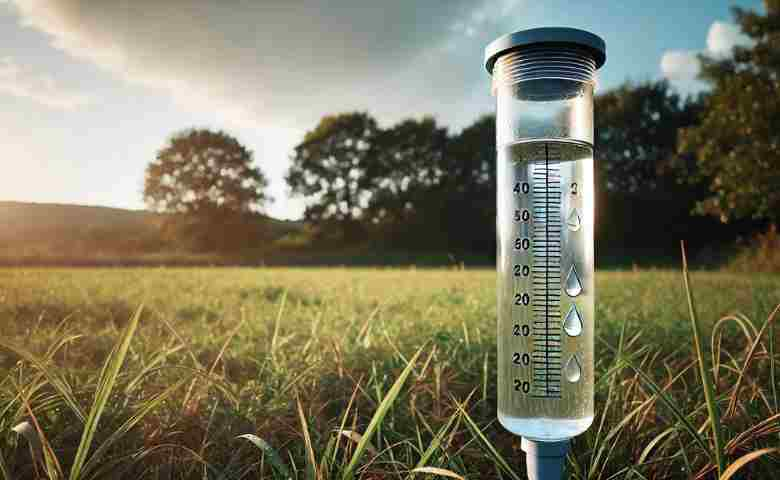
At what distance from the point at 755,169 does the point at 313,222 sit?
20.7 metres

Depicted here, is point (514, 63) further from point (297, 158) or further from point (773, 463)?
point (297, 158)

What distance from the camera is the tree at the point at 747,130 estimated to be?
1466 cm

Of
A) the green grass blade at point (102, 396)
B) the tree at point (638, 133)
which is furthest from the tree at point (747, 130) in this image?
→ the green grass blade at point (102, 396)

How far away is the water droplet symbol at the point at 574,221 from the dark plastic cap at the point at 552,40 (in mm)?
469

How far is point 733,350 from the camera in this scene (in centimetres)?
324

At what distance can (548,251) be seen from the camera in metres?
1.50

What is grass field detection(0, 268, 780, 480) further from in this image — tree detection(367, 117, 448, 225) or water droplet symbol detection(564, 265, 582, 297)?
tree detection(367, 117, 448, 225)

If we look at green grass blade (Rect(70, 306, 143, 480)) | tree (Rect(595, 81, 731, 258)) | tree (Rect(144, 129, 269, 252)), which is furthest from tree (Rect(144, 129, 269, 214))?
green grass blade (Rect(70, 306, 143, 480))

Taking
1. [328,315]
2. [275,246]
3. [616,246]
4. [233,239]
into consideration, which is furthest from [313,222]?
[328,315]

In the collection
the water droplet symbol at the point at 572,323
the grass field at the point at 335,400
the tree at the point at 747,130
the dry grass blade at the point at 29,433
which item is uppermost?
the tree at the point at 747,130

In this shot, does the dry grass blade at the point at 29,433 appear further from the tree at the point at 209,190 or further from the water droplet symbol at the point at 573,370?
the tree at the point at 209,190

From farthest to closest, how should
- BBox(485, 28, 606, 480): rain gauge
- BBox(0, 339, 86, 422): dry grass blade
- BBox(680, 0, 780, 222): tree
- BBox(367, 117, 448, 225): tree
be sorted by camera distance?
BBox(367, 117, 448, 225): tree, BBox(680, 0, 780, 222): tree, BBox(485, 28, 606, 480): rain gauge, BBox(0, 339, 86, 422): dry grass blade

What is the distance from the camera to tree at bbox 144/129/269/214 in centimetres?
2500

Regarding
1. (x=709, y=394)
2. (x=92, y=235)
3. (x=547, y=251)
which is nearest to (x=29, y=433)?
(x=547, y=251)
